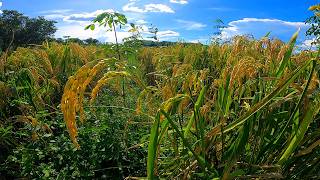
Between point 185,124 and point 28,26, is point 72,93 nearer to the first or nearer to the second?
point 185,124

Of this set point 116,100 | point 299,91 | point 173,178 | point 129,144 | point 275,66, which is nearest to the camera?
point 299,91

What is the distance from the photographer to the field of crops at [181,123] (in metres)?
1.54

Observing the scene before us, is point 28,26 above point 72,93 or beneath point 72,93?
above

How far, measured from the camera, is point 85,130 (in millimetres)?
2723

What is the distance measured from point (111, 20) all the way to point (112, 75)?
69.0 inches

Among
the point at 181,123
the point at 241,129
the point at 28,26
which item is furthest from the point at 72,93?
the point at 28,26

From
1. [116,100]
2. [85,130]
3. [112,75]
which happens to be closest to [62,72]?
[116,100]

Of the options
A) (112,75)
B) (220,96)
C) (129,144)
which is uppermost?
(112,75)

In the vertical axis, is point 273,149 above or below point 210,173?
above

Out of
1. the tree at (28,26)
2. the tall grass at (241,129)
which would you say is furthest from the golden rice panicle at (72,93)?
the tree at (28,26)

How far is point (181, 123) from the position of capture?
224 cm

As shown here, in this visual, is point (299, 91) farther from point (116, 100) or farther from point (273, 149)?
point (116, 100)

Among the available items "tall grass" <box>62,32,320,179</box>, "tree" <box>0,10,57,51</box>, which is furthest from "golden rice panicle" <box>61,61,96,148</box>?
"tree" <box>0,10,57,51</box>

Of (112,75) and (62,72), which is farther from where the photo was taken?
(62,72)
